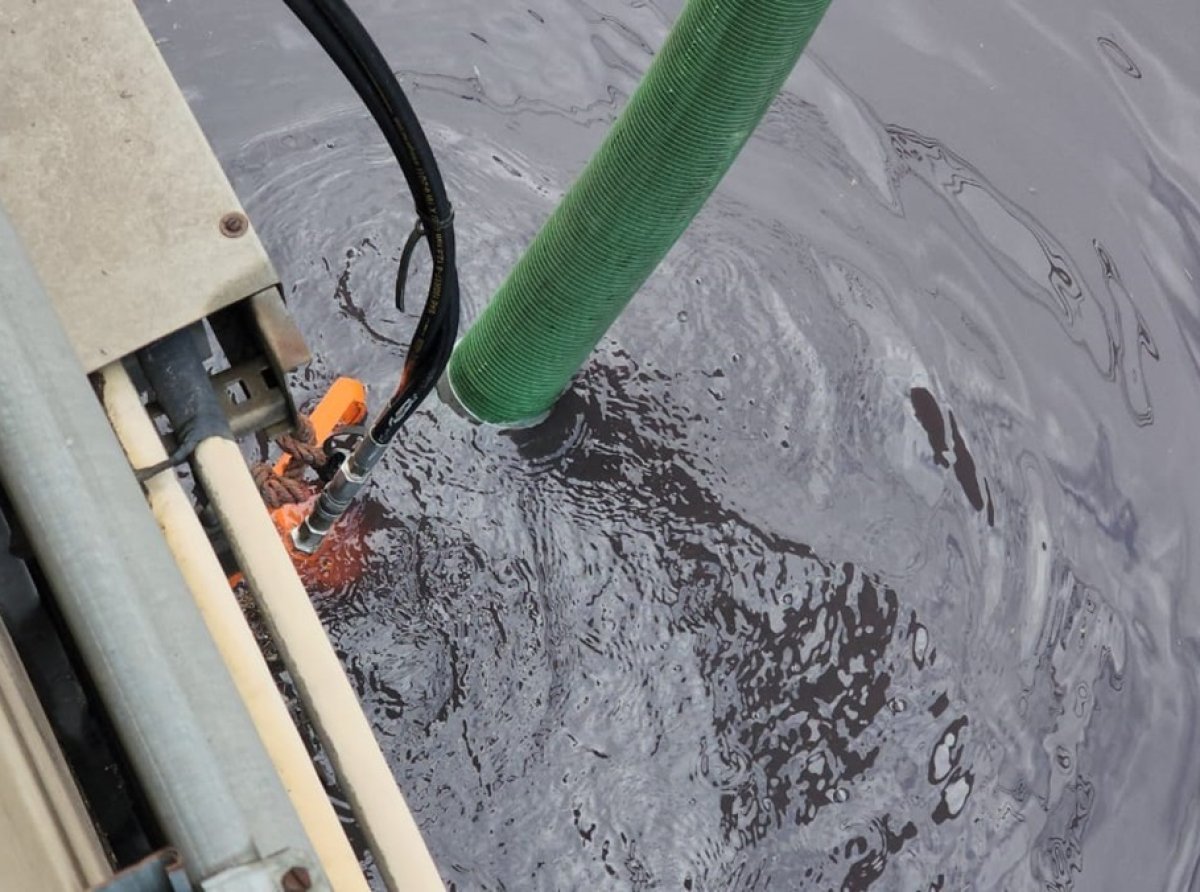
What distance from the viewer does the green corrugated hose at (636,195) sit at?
53.1 inches

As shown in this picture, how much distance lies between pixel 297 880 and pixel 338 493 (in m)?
0.93

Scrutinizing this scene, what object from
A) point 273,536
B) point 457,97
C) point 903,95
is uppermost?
Answer: point 273,536

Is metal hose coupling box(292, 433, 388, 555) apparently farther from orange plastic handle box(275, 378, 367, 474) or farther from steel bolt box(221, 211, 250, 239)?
steel bolt box(221, 211, 250, 239)

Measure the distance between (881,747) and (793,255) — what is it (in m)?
0.82

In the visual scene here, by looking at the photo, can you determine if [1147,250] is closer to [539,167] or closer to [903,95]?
[903,95]

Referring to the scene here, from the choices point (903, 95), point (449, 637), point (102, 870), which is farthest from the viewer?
point (903, 95)

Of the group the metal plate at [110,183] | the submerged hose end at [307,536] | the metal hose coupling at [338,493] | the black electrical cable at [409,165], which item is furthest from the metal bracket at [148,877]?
the submerged hose end at [307,536]

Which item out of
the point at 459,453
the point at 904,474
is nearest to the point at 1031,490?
the point at 904,474

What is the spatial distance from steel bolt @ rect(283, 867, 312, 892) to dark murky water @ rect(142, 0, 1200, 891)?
1250 mm

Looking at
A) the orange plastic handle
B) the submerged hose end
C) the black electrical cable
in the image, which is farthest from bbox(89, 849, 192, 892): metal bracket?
the orange plastic handle

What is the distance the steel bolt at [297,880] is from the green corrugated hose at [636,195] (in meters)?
1.00

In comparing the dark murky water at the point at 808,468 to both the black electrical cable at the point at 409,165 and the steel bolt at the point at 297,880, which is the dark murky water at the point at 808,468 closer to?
the black electrical cable at the point at 409,165

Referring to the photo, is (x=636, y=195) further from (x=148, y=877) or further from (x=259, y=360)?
(x=148, y=877)

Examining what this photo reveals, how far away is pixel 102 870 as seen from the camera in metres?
0.67
